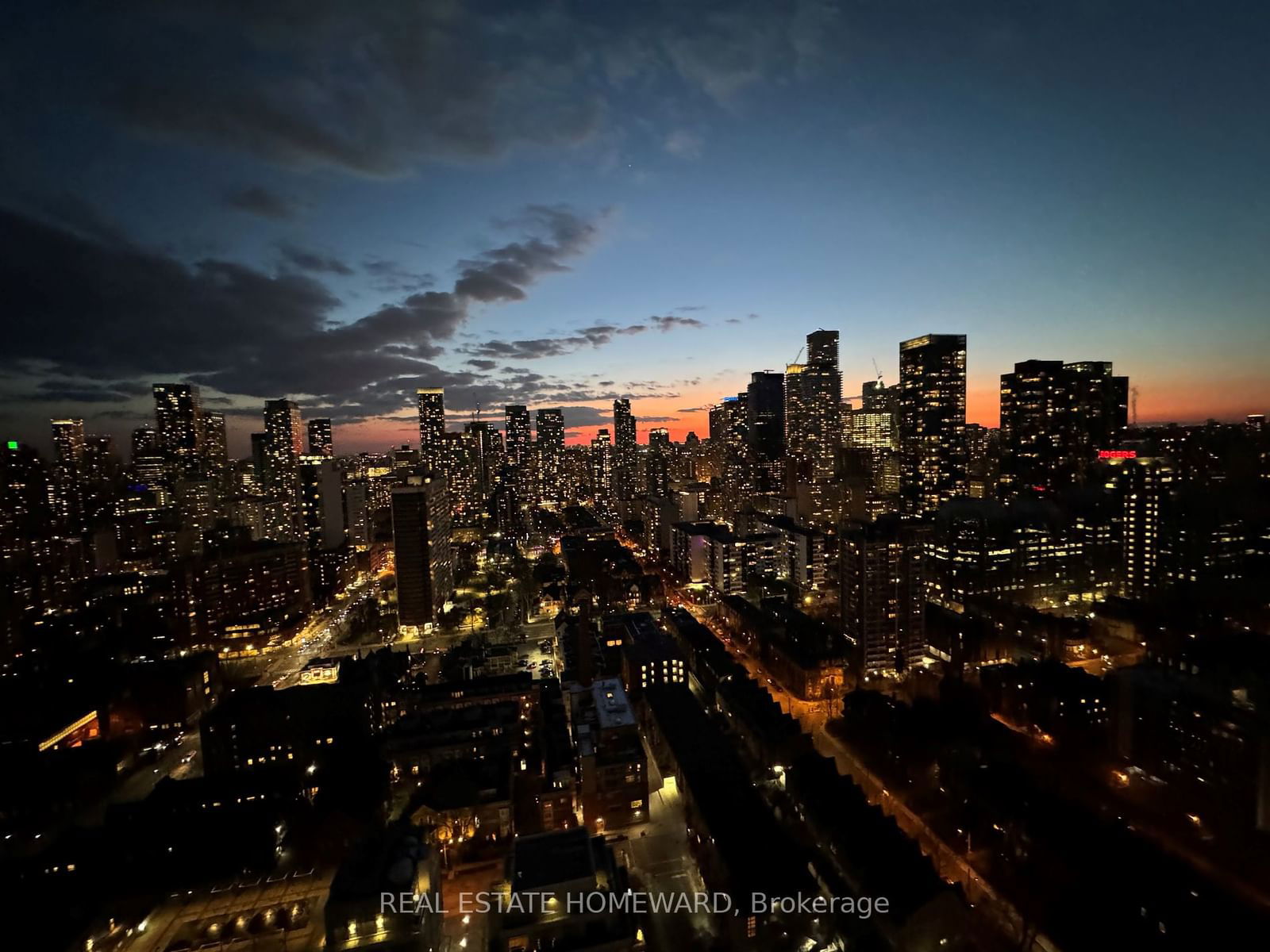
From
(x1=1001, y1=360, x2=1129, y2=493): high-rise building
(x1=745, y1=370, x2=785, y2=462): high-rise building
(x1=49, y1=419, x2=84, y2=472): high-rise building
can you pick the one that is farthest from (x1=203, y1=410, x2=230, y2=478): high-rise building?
(x1=1001, y1=360, x2=1129, y2=493): high-rise building

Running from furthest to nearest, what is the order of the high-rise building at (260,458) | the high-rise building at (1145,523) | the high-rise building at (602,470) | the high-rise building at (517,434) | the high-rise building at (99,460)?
the high-rise building at (517,434) < the high-rise building at (602,470) < the high-rise building at (260,458) < the high-rise building at (99,460) < the high-rise building at (1145,523)

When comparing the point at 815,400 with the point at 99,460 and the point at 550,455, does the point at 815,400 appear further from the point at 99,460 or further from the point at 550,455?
the point at 99,460

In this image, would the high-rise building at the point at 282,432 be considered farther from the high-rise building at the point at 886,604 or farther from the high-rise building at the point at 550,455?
the high-rise building at the point at 886,604

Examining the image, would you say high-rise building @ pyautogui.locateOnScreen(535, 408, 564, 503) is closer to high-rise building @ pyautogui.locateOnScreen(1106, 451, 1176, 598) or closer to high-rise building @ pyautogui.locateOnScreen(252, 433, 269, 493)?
high-rise building @ pyautogui.locateOnScreen(252, 433, 269, 493)

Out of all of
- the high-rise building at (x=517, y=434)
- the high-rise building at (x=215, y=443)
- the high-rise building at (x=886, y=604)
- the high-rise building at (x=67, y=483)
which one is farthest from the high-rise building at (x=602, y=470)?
the high-rise building at (x=886, y=604)

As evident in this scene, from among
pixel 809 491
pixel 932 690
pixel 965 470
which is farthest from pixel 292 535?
pixel 965 470
